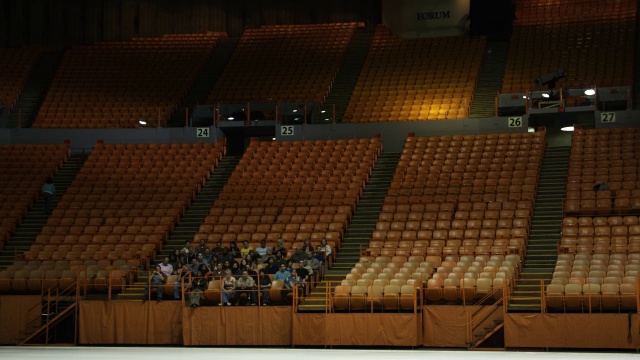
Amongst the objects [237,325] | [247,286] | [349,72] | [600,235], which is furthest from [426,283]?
[349,72]

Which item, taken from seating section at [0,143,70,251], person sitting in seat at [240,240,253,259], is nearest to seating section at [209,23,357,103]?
seating section at [0,143,70,251]

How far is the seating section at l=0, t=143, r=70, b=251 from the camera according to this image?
24062 millimetres

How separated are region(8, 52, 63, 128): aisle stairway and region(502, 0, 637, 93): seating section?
15.2 meters

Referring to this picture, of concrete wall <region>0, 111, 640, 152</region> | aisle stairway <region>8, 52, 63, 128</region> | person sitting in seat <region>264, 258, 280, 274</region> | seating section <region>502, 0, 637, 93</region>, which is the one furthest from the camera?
aisle stairway <region>8, 52, 63, 128</region>

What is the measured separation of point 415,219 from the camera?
21844mm

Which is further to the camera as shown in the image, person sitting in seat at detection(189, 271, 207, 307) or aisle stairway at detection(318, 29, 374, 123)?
aisle stairway at detection(318, 29, 374, 123)

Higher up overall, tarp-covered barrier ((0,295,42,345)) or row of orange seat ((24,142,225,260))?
row of orange seat ((24,142,225,260))

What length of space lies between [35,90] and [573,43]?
1817cm

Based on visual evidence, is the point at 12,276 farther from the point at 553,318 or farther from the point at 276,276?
the point at 553,318

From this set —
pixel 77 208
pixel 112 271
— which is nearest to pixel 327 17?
pixel 77 208

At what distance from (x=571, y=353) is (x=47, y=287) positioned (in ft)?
35.2

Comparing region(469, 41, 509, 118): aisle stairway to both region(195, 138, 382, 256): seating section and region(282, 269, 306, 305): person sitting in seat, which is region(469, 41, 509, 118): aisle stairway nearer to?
region(195, 138, 382, 256): seating section

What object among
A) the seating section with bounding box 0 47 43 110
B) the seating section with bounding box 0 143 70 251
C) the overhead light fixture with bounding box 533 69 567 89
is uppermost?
the seating section with bounding box 0 47 43 110

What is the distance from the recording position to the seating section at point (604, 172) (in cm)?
2127
